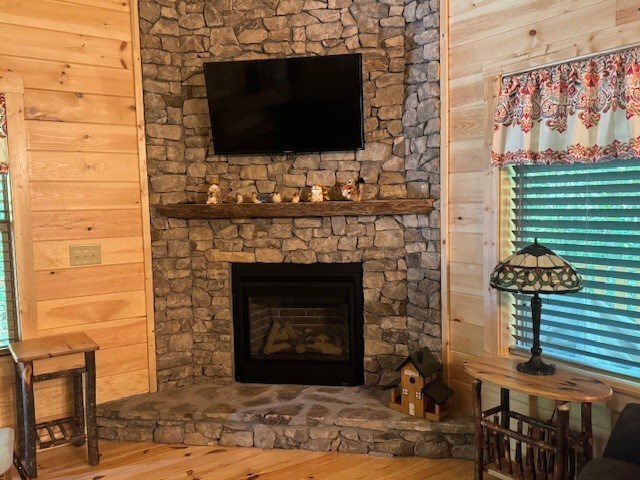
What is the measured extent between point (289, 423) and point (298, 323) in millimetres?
944

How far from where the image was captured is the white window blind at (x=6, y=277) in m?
3.35

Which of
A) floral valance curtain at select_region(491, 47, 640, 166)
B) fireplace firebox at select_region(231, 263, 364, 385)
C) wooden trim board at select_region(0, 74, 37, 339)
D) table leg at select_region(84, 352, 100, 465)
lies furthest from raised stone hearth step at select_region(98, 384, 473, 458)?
floral valance curtain at select_region(491, 47, 640, 166)

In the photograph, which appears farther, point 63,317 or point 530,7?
point 63,317

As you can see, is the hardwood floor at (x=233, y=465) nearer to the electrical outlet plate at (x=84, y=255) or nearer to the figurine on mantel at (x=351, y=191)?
the electrical outlet plate at (x=84, y=255)

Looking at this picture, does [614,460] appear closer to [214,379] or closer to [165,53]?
Answer: [214,379]

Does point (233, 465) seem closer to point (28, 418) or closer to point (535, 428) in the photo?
point (28, 418)

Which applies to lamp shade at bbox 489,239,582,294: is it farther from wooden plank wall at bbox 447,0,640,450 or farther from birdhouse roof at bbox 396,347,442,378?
birdhouse roof at bbox 396,347,442,378

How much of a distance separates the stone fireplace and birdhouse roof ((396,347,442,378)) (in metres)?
0.19

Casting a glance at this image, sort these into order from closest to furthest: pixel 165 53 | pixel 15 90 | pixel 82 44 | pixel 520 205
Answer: pixel 520 205, pixel 15 90, pixel 82 44, pixel 165 53

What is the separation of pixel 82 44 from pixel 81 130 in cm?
54

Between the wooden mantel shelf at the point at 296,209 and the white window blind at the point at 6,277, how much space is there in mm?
914

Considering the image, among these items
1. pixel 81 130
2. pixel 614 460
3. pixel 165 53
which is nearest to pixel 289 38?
pixel 165 53

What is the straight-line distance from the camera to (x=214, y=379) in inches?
158

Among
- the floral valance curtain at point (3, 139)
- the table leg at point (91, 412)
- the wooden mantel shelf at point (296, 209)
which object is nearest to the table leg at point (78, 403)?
the table leg at point (91, 412)
